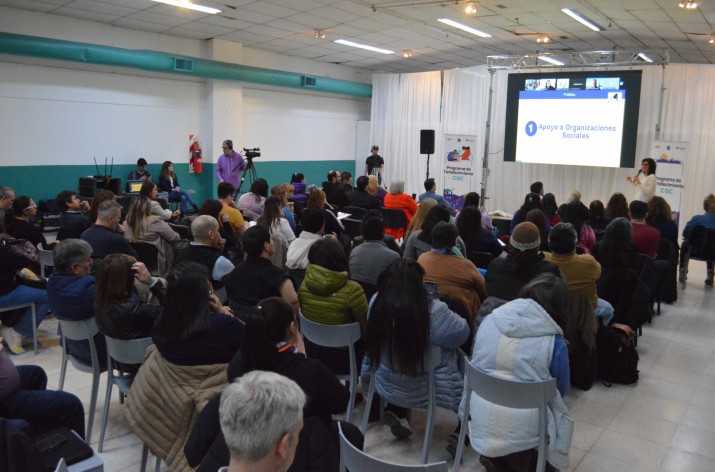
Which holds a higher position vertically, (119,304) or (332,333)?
(119,304)

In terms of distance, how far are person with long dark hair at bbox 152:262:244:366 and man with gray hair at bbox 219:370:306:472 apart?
1057 millimetres

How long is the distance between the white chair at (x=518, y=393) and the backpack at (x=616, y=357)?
193cm

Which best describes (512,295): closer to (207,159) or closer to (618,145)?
(618,145)

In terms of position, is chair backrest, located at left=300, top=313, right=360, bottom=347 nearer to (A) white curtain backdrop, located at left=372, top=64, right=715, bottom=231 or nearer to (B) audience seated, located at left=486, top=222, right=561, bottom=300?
(B) audience seated, located at left=486, top=222, right=561, bottom=300

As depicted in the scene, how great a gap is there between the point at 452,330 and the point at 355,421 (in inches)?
42.5

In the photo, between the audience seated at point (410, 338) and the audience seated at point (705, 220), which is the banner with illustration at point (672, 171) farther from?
the audience seated at point (410, 338)

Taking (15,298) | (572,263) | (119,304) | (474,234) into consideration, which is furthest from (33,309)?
(572,263)

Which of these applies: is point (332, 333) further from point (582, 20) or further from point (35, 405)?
point (582, 20)

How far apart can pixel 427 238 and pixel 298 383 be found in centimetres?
263

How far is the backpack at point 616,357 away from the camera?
4137mm

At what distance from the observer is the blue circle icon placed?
10770 millimetres

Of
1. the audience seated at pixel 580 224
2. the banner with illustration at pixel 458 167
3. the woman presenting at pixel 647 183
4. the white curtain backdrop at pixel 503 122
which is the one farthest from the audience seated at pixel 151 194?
the white curtain backdrop at pixel 503 122

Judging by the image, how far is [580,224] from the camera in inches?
212

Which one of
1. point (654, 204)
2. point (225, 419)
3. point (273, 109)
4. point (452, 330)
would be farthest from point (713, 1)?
point (273, 109)
